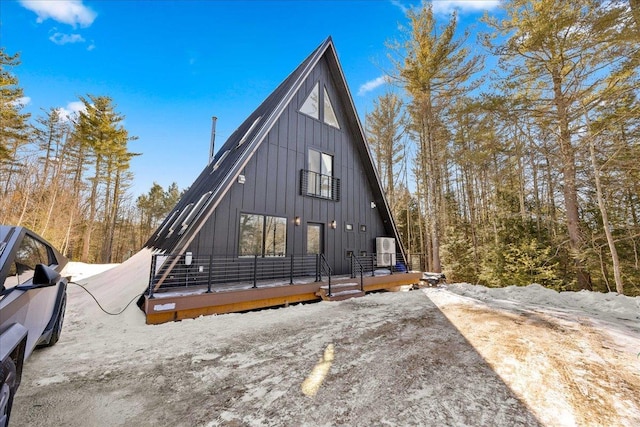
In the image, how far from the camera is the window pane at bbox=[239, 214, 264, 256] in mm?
6801

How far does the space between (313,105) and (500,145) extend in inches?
302

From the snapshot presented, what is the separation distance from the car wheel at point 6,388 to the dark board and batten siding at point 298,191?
4499mm

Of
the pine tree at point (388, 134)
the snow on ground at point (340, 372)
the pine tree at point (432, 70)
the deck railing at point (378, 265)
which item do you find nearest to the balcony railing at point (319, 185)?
the deck railing at point (378, 265)

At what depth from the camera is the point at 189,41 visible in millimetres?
11750

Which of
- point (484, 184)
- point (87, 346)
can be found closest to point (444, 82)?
point (484, 184)

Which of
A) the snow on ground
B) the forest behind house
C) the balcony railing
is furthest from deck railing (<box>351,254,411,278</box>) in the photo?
the snow on ground

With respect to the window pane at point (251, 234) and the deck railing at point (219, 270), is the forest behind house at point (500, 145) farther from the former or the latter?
the window pane at point (251, 234)

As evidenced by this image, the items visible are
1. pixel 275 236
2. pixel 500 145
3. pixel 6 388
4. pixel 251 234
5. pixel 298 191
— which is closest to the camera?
pixel 6 388

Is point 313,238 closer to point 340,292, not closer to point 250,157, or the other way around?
point 340,292

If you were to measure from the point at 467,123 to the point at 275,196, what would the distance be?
35.3 feet

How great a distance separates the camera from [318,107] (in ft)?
29.5

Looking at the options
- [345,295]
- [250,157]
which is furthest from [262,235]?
[345,295]

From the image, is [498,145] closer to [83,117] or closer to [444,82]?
[444,82]

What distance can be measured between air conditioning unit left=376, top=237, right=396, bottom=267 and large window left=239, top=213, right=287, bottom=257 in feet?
13.3
